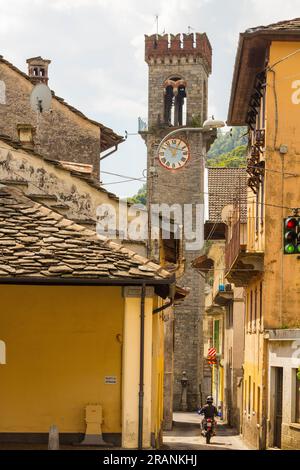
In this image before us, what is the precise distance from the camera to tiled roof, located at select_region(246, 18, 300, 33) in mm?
31856

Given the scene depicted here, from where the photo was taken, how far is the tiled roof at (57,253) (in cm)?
1822

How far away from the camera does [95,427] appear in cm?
2039

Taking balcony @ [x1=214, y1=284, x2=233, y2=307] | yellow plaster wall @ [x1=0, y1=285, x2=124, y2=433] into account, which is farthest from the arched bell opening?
yellow plaster wall @ [x1=0, y1=285, x2=124, y2=433]

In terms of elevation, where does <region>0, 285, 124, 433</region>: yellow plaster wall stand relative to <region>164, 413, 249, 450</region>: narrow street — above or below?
above

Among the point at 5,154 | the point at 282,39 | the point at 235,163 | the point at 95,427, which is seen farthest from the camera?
the point at 235,163

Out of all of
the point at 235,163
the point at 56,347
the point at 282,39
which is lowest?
the point at 56,347

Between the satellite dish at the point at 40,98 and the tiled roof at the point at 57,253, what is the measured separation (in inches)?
463

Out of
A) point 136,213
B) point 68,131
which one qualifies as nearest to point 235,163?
point 68,131

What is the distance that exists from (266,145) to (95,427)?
14.3 m

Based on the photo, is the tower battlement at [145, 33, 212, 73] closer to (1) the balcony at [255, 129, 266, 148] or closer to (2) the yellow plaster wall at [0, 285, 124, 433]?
(1) the balcony at [255, 129, 266, 148]

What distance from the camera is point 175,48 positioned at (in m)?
80.1

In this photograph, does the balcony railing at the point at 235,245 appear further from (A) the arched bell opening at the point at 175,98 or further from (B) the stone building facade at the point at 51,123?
(A) the arched bell opening at the point at 175,98

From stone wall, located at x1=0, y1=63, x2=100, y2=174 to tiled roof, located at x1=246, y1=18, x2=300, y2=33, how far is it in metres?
5.75
